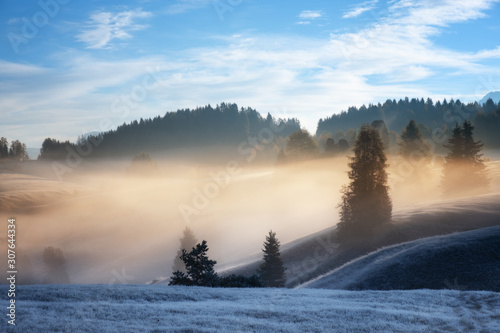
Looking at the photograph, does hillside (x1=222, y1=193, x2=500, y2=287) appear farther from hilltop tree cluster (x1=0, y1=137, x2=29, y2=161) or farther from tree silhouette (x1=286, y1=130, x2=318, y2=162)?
hilltop tree cluster (x1=0, y1=137, x2=29, y2=161)

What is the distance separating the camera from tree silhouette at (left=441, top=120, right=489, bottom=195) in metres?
53.5

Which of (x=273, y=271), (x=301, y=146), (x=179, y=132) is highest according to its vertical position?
(x=179, y=132)

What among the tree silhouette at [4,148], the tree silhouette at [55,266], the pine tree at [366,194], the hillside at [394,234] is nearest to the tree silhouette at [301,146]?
the hillside at [394,234]

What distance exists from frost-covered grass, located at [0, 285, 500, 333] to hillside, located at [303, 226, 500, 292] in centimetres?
438

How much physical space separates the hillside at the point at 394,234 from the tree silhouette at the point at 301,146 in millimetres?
52653

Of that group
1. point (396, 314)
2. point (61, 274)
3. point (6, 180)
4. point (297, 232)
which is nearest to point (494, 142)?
point (297, 232)

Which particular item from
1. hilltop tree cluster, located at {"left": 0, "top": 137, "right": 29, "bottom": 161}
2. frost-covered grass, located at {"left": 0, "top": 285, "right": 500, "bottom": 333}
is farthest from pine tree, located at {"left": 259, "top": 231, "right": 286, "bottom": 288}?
hilltop tree cluster, located at {"left": 0, "top": 137, "right": 29, "bottom": 161}

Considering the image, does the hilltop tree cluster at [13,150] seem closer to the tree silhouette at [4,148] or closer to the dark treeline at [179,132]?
the tree silhouette at [4,148]

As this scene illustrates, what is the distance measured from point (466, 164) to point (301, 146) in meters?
46.3

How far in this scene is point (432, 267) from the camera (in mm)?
25266

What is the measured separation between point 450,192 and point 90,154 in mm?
143052

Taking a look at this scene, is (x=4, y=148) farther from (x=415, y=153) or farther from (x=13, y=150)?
(x=415, y=153)

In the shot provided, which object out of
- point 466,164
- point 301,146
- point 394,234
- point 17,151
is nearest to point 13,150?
point 17,151

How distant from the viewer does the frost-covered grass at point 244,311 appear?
13.4 meters
